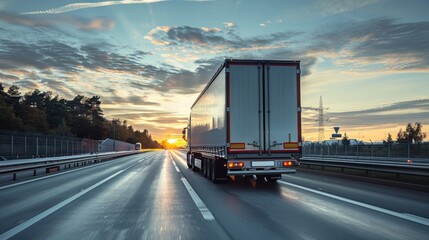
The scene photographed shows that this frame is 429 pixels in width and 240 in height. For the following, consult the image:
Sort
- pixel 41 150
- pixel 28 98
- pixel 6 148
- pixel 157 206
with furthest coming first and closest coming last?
pixel 28 98
pixel 41 150
pixel 6 148
pixel 157 206

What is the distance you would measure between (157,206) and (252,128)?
195 inches

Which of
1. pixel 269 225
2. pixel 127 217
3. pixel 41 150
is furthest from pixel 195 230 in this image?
pixel 41 150

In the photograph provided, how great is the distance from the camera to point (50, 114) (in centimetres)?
11325

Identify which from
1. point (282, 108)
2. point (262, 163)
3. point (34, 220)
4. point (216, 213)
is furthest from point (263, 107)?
point (34, 220)

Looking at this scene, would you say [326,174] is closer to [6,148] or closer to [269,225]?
[269,225]

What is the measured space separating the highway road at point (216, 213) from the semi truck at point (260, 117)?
98 centimetres

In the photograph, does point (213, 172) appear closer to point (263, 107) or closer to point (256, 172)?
point (256, 172)

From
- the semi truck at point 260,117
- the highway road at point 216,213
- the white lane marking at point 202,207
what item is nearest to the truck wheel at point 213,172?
the semi truck at point 260,117

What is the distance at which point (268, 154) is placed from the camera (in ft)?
43.8

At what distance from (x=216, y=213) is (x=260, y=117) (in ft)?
18.1

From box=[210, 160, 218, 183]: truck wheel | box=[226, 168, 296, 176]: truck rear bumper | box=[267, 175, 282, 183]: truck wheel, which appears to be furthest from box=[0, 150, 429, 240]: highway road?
box=[267, 175, 282, 183]: truck wheel

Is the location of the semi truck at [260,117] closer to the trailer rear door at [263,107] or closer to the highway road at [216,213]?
the trailer rear door at [263,107]

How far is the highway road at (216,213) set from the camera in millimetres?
6590

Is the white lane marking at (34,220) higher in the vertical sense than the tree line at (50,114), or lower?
lower
